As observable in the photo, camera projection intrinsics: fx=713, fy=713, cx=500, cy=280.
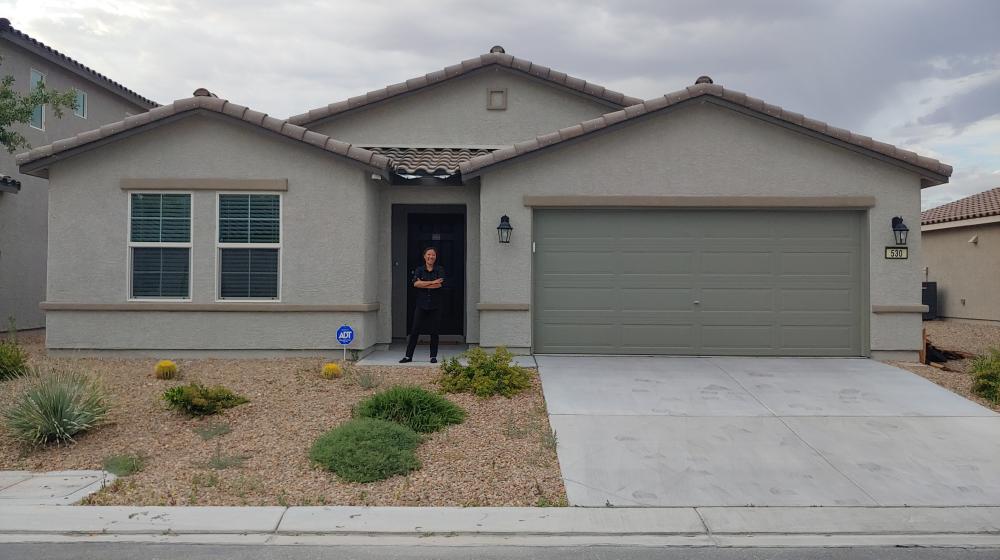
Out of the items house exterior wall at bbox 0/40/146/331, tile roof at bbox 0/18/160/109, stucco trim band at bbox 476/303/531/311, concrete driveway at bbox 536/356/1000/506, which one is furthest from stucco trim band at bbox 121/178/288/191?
tile roof at bbox 0/18/160/109

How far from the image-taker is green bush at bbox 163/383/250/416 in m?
7.79

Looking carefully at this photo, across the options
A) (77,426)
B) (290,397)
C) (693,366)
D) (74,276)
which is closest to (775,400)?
(693,366)

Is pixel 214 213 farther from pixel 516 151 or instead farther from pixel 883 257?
pixel 883 257

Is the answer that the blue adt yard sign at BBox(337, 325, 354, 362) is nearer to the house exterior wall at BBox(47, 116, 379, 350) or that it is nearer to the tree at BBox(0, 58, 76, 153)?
the house exterior wall at BBox(47, 116, 379, 350)

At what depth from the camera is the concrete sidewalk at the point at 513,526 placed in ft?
16.9

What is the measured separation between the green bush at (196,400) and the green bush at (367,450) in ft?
5.42

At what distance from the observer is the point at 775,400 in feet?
28.6

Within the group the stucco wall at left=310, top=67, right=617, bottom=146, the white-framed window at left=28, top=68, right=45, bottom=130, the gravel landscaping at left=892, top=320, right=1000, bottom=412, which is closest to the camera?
the gravel landscaping at left=892, top=320, right=1000, bottom=412

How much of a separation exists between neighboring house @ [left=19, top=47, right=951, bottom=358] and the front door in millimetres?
1734

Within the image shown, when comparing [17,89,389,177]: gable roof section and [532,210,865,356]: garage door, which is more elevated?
[17,89,389,177]: gable roof section

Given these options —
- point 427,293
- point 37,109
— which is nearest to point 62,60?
point 37,109

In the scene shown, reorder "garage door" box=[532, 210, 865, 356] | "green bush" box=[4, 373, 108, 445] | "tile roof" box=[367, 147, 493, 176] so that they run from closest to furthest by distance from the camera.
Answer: "green bush" box=[4, 373, 108, 445] < "garage door" box=[532, 210, 865, 356] < "tile roof" box=[367, 147, 493, 176]

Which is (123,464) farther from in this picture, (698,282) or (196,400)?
(698,282)

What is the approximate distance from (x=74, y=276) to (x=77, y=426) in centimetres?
489
